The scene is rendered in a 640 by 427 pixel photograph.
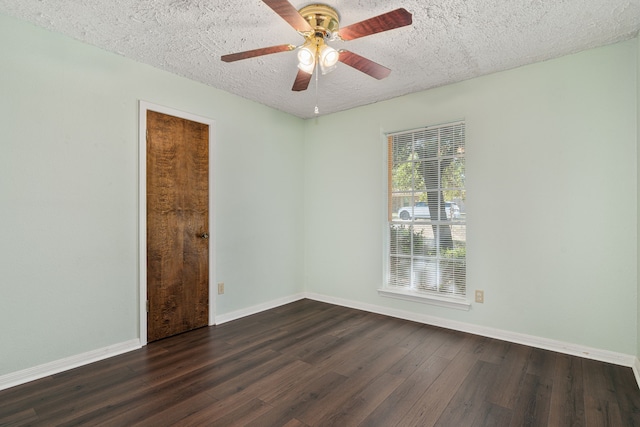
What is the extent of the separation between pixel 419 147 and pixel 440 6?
1.68 meters

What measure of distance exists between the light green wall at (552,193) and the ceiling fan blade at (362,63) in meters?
1.42

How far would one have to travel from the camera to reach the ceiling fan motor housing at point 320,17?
6.86 feet

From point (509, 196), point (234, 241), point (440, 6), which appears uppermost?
point (440, 6)

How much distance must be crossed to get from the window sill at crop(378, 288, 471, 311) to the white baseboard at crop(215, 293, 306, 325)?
1.24 metres

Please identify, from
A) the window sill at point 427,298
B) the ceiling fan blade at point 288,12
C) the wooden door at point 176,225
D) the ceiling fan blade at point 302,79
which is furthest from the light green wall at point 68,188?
the window sill at point 427,298

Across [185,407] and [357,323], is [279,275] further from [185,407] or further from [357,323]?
[185,407]

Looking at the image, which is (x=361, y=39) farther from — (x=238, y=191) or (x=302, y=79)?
(x=238, y=191)

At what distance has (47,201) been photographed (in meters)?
2.39

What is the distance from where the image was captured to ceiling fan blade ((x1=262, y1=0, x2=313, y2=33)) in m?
1.62

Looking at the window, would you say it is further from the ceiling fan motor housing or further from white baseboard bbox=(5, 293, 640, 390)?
the ceiling fan motor housing

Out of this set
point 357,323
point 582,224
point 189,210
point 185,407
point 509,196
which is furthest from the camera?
point 357,323

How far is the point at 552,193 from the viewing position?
2.82 metres

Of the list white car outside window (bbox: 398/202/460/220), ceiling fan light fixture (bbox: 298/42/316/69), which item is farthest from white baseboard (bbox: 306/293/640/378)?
ceiling fan light fixture (bbox: 298/42/316/69)

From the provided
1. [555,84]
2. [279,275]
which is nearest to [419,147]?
[555,84]
